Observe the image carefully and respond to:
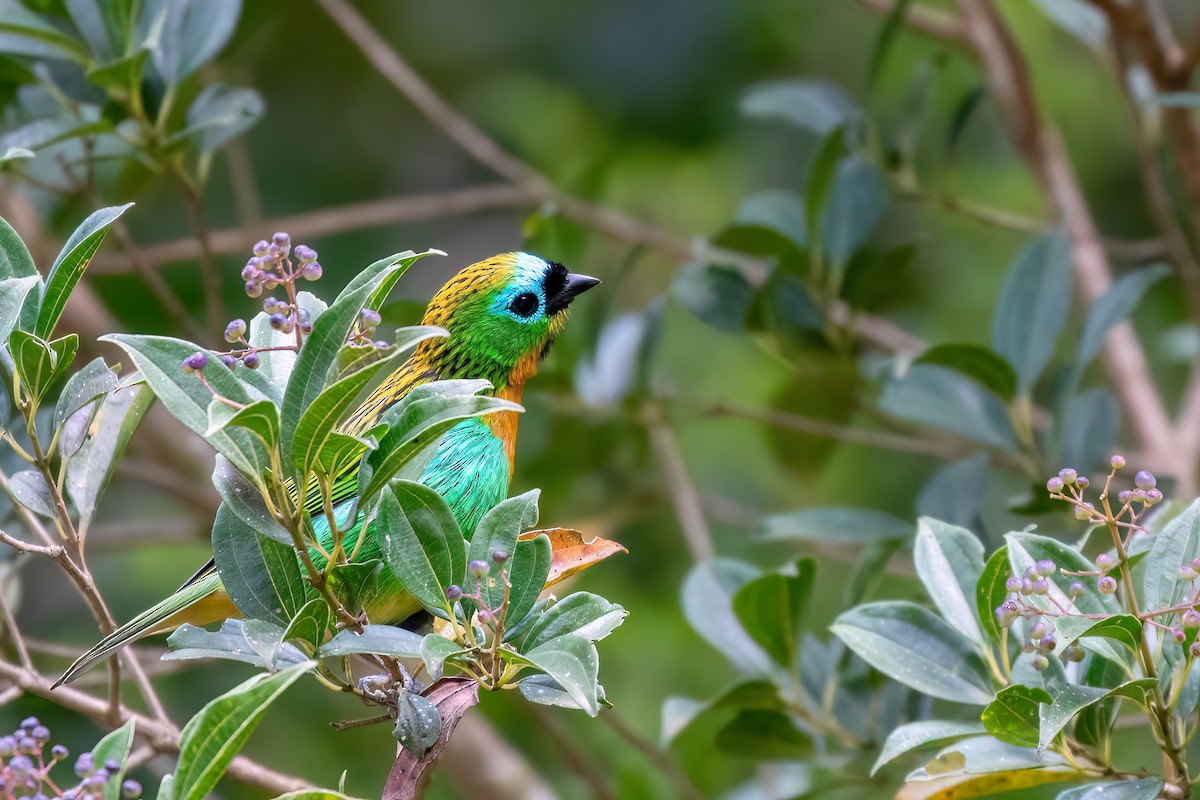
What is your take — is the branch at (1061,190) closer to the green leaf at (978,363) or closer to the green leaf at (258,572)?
the green leaf at (978,363)

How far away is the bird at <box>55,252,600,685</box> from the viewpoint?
262 centimetres

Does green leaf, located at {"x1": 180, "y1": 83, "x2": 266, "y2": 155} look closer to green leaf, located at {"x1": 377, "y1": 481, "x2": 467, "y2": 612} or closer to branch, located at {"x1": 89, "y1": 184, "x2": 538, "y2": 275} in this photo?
branch, located at {"x1": 89, "y1": 184, "x2": 538, "y2": 275}

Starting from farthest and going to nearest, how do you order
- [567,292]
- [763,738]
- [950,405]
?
[567,292] → [950,405] → [763,738]

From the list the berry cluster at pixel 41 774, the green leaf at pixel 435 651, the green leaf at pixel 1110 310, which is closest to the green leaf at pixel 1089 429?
the green leaf at pixel 1110 310

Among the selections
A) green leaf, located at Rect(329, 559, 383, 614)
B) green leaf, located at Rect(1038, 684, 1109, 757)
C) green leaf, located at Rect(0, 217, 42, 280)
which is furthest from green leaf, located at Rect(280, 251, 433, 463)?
green leaf, located at Rect(1038, 684, 1109, 757)

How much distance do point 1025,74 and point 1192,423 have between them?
1.11 metres

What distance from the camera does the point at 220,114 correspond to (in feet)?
10.3

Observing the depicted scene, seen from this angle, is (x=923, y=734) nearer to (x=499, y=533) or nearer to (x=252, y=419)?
(x=499, y=533)

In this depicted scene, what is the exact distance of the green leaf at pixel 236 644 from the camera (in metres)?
1.64

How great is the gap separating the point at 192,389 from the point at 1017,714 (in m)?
1.15

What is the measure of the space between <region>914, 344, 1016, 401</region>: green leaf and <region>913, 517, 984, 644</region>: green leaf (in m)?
0.73

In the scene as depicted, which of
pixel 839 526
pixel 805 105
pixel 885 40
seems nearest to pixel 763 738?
pixel 839 526

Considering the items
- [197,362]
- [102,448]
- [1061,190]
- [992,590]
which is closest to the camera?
[197,362]

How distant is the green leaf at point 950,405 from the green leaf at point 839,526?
25 centimetres
